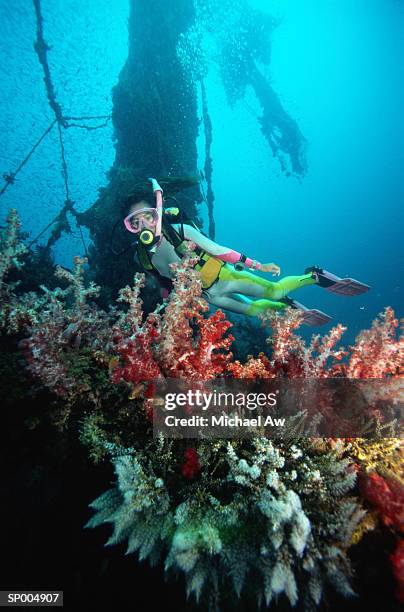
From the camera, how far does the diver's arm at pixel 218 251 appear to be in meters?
4.86

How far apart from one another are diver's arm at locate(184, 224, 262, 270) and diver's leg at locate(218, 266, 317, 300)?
717 mm

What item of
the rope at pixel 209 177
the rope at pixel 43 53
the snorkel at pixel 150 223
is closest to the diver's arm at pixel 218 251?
the snorkel at pixel 150 223

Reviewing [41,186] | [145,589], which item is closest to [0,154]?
[41,186]

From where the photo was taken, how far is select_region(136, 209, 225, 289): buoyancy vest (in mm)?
4828

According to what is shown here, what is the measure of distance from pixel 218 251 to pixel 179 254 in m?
0.70

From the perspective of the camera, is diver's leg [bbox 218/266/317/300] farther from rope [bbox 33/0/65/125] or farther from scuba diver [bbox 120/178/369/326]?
rope [bbox 33/0/65/125]

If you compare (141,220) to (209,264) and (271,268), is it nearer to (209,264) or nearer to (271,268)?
(209,264)

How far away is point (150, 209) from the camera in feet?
15.0

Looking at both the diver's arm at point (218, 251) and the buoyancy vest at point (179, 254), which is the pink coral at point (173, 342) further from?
the diver's arm at point (218, 251)

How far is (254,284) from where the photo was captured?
585 centimetres

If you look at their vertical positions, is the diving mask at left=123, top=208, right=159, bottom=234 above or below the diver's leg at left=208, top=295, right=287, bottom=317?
above

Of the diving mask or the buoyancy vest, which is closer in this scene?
the diving mask

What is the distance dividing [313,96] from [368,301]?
61079 millimetres
